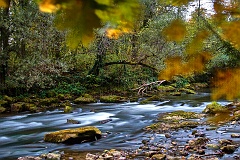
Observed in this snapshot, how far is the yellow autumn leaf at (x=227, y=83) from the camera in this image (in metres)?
1.80

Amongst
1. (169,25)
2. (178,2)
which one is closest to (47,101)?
(169,25)

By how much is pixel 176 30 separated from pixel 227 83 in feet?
1.53

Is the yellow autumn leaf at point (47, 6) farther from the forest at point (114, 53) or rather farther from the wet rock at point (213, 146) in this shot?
the wet rock at point (213, 146)

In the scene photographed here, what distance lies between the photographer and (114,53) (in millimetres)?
16469

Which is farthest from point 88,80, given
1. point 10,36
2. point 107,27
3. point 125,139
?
point 107,27

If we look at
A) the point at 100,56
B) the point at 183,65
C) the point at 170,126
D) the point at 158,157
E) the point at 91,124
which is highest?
the point at 100,56

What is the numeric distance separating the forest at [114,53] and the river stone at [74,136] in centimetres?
18

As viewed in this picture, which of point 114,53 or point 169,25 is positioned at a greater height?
point 114,53

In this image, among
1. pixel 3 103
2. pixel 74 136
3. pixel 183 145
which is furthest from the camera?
pixel 3 103

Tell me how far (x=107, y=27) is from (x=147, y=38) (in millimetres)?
15808

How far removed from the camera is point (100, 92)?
15.3 metres

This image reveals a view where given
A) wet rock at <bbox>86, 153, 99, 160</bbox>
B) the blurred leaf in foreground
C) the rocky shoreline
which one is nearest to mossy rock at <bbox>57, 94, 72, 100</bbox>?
the rocky shoreline

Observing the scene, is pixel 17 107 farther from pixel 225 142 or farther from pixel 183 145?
pixel 225 142

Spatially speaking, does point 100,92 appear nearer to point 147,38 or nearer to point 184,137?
point 147,38
